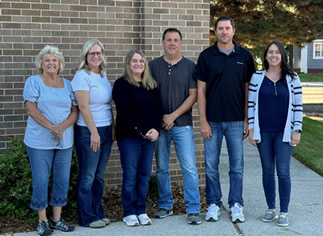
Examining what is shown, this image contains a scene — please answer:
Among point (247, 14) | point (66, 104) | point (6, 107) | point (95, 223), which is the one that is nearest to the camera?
point (66, 104)

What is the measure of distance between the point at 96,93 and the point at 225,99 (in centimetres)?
128

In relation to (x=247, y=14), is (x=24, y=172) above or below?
below

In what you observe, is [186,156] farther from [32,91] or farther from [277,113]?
[32,91]

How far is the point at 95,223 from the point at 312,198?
106 inches

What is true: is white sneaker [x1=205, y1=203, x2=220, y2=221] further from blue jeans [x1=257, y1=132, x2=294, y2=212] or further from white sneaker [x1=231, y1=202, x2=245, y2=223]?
blue jeans [x1=257, y1=132, x2=294, y2=212]

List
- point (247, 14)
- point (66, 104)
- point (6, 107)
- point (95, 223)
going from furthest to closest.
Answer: point (247, 14) → point (6, 107) → point (95, 223) → point (66, 104)

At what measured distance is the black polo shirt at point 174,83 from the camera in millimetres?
4688

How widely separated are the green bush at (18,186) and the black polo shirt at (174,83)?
1157 millimetres

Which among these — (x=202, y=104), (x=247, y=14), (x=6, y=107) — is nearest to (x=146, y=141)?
(x=202, y=104)

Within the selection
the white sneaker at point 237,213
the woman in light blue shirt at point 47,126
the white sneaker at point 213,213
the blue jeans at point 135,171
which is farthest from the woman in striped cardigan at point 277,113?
the woman in light blue shirt at point 47,126

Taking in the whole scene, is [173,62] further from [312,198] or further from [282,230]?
[312,198]

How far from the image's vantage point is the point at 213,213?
4.75 metres

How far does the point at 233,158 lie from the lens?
15.5 feet

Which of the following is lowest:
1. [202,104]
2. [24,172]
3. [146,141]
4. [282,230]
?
[282,230]
